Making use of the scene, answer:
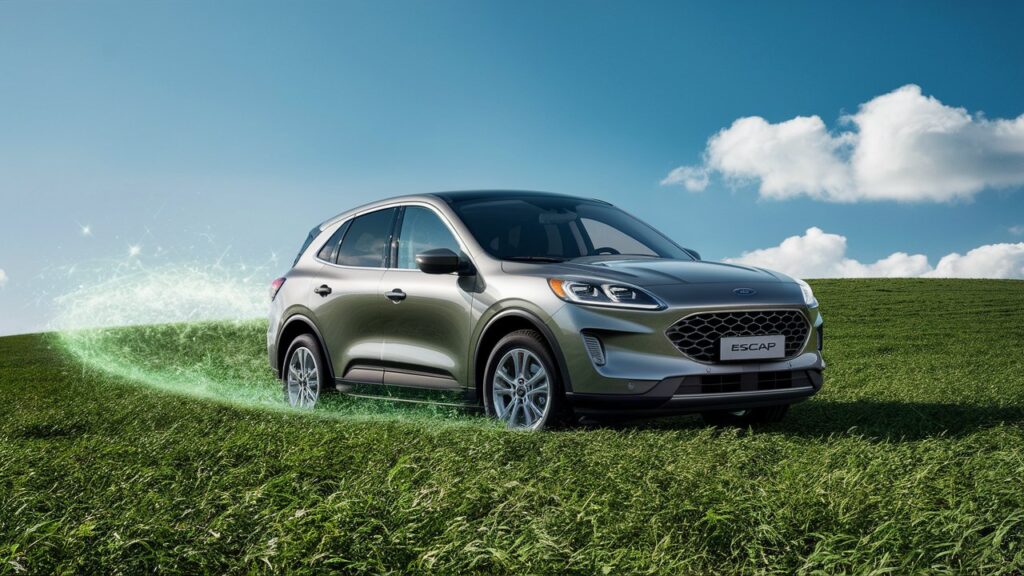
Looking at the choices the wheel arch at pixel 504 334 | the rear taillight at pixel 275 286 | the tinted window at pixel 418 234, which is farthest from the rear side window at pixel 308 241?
the wheel arch at pixel 504 334

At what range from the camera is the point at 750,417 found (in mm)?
7180

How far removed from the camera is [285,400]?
29.7ft

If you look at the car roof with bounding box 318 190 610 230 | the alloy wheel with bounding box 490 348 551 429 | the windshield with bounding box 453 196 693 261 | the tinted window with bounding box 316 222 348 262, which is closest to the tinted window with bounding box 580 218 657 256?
the windshield with bounding box 453 196 693 261

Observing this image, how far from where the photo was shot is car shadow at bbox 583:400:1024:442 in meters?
6.50

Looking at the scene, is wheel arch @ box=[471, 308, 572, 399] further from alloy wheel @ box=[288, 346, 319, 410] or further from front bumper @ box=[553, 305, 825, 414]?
alloy wheel @ box=[288, 346, 319, 410]

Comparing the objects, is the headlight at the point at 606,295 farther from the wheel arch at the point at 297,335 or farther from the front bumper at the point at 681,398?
the wheel arch at the point at 297,335

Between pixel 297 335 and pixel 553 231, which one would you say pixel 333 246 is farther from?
pixel 553 231

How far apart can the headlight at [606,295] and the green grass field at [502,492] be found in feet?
2.72

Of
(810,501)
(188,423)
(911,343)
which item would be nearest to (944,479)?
(810,501)

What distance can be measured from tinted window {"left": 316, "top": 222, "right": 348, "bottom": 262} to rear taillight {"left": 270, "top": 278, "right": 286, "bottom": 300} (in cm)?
61

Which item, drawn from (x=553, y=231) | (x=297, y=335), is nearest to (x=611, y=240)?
(x=553, y=231)

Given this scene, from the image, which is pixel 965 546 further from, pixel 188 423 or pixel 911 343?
pixel 911 343

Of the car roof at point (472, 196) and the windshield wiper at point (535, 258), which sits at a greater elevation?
the car roof at point (472, 196)

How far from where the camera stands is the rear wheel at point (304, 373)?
8.30m
